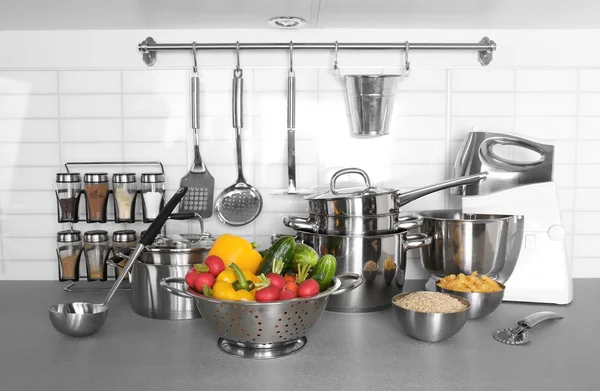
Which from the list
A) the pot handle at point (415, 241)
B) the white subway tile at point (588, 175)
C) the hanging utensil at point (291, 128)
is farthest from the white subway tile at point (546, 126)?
the hanging utensil at point (291, 128)

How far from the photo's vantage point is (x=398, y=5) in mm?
1357

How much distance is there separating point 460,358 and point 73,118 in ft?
3.84

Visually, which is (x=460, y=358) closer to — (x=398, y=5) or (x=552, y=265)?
(x=552, y=265)

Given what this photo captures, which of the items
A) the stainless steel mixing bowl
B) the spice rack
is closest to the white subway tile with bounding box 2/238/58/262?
the spice rack

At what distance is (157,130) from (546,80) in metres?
1.06

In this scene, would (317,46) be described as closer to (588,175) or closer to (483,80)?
(483,80)

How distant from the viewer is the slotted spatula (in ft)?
5.01

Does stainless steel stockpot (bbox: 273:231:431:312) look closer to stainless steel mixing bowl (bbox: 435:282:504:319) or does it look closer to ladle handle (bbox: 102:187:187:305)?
stainless steel mixing bowl (bbox: 435:282:504:319)

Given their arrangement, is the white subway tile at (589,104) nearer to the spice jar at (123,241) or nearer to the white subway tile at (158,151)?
the white subway tile at (158,151)

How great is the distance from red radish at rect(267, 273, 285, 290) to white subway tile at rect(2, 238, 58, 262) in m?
0.87

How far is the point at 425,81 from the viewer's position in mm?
1572

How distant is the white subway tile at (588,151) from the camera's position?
159 centimetres

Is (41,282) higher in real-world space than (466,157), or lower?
lower

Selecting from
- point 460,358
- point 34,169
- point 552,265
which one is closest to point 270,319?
point 460,358
